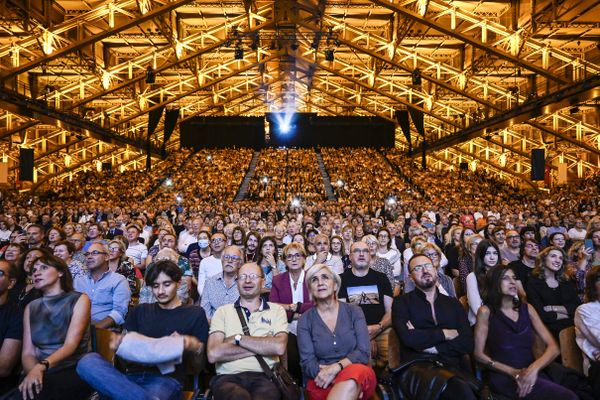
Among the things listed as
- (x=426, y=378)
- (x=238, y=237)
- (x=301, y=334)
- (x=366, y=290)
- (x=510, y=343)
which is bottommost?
(x=426, y=378)

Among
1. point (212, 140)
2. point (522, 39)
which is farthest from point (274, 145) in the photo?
point (522, 39)

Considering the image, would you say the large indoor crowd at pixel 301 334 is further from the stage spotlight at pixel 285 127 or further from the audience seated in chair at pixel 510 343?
the stage spotlight at pixel 285 127

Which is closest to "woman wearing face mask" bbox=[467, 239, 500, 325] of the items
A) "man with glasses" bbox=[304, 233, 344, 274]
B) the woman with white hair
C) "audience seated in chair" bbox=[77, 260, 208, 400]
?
the woman with white hair

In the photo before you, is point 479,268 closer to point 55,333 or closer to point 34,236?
point 55,333

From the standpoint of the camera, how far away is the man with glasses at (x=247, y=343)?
3.17 meters

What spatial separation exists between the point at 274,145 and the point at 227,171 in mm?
9635

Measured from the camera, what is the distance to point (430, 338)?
11.3 feet

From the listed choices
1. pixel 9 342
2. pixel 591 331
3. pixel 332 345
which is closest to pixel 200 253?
pixel 9 342

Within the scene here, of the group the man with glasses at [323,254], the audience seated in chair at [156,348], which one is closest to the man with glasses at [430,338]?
the audience seated in chair at [156,348]

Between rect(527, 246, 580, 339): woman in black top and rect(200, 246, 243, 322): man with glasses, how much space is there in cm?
240

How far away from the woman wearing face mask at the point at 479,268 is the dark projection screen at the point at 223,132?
114ft

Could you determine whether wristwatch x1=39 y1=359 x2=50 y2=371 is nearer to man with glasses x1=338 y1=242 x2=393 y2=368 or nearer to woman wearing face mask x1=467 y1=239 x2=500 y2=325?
man with glasses x1=338 y1=242 x2=393 y2=368

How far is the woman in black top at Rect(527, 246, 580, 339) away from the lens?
13.8 feet

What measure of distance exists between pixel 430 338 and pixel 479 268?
124 cm
